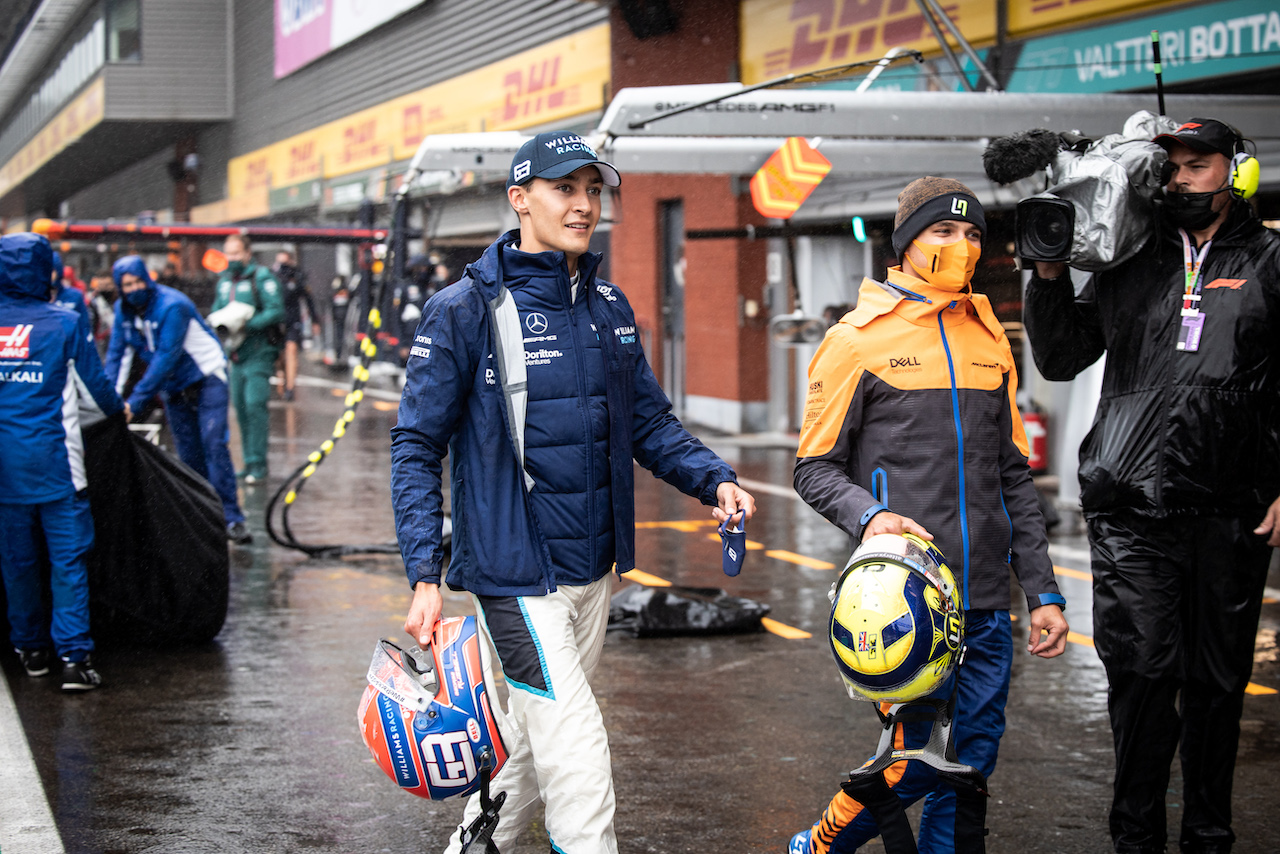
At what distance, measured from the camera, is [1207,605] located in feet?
13.2

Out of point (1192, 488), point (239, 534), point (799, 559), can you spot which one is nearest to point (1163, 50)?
point (799, 559)

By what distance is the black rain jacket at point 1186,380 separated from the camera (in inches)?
156

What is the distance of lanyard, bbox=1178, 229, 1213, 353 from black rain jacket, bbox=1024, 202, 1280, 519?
0.02 metres

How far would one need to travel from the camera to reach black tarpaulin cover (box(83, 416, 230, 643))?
264 inches

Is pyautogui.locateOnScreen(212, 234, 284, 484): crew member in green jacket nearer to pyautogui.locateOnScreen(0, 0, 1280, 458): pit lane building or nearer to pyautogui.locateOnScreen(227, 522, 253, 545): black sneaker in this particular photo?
pyautogui.locateOnScreen(0, 0, 1280, 458): pit lane building

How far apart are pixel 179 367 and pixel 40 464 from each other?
10.8ft

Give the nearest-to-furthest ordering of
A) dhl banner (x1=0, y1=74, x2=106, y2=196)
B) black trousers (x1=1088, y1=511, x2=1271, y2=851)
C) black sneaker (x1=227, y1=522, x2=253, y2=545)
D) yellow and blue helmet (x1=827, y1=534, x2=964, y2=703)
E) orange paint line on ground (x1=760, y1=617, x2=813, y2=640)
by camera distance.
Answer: yellow and blue helmet (x1=827, y1=534, x2=964, y2=703), black trousers (x1=1088, y1=511, x2=1271, y2=851), orange paint line on ground (x1=760, y1=617, x2=813, y2=640), black sneaker (x1=227, y1=522, x2=253, y2=545), dhl banner (x1=0, y1=74, x2=106, y2=196)

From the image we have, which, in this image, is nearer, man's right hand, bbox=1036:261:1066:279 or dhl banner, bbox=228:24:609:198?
man's right hand, bbox=1036:261:1066:279

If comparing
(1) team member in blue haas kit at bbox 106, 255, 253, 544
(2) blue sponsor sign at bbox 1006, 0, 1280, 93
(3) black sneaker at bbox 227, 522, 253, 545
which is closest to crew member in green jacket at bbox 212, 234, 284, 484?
(1) team member in blue haas kit at bbox 106, 255, 253, 544

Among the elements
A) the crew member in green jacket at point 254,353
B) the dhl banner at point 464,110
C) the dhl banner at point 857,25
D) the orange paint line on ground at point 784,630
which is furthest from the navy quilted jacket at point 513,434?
the dhl banner at point 464,110

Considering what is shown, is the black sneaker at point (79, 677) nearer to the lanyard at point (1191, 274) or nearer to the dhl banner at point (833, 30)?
the lanyard at point (1191, 274)

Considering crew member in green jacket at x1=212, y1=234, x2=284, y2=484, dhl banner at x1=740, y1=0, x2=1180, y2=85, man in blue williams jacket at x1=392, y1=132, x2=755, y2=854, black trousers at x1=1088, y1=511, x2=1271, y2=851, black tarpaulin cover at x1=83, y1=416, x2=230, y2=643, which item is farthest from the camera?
dhl banner at x1=740, y1=0, x2=1180, y2=85

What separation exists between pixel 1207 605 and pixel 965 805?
1.07m

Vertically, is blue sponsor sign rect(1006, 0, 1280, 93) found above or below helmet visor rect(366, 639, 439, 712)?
above
